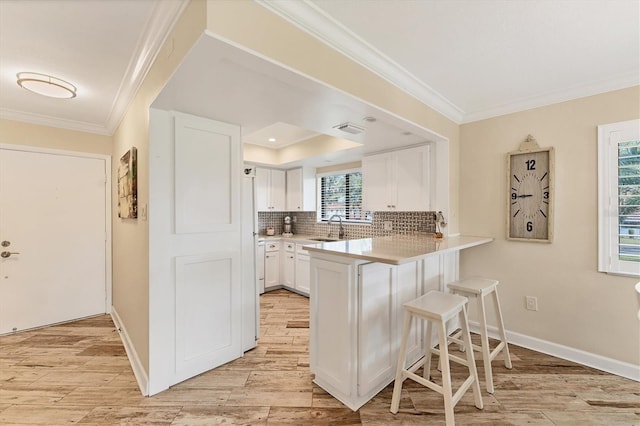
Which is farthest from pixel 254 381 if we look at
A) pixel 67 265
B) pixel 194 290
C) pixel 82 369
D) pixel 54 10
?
pixel 67 265

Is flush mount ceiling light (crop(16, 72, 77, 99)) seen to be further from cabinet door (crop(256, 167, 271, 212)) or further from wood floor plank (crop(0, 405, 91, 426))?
cabinet door (crop(256, 167, 271, 212))

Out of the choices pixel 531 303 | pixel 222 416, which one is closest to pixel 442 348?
pixel 222 416

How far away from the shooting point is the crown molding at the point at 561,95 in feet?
7.28

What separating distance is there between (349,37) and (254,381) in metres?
2.59

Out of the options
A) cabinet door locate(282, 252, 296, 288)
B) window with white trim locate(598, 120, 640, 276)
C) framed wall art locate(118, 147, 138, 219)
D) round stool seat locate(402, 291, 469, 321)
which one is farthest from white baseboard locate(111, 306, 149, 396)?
window with white trim locate(598, 120, 640, 276)

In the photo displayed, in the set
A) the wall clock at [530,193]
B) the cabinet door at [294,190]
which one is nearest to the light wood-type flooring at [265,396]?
the wall clock at [530,193]

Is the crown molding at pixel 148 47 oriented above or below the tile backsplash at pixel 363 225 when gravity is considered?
above

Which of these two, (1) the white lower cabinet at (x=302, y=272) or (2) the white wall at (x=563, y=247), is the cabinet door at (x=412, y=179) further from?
(1) the white lower cabinet at (x=302, y=272)

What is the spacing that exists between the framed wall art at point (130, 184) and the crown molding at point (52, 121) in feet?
4.07

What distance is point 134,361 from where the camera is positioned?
229 centimetres

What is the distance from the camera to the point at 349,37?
1677 millimetres

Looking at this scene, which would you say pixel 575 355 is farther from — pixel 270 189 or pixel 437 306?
pixel 270 189

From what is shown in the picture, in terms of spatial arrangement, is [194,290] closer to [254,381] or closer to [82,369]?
[254,381]

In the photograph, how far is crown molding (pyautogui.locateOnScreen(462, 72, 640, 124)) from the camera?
2219mm
